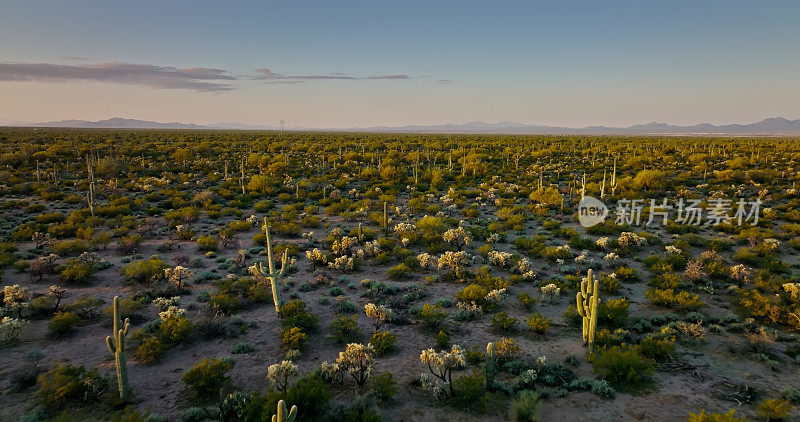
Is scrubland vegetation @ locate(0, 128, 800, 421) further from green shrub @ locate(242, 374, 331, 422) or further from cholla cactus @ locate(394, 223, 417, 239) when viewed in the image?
cholla cactus @ locate(394, 223, 417, 239)

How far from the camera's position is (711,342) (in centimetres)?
975

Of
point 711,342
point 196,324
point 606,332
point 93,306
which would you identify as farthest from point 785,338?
point 93,306

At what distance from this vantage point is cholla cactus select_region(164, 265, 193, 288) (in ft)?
42.7

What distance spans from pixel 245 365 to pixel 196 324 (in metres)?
2.33

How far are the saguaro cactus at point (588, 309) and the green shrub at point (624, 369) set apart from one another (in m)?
0.73

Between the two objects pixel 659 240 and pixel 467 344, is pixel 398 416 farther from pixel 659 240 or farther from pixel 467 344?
pixel 659 240

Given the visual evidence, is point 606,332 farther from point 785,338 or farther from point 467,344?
point 785,338

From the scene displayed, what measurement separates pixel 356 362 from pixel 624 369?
5.58 m

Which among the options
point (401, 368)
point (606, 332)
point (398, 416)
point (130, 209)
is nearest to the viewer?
point (398, 416)

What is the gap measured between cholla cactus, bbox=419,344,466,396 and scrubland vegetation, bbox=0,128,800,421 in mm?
43

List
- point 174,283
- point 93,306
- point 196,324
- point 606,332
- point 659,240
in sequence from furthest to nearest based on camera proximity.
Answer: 1. point 659,240
2. point 174,283
3. point 93,306
4. point 196,324
5. point 606,332

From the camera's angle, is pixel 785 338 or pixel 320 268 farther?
pixel 320 268

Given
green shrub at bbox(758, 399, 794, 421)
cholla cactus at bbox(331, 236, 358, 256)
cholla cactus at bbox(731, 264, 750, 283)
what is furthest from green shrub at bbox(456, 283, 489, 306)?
cholla cactus at bbox(731, 264, 750, 283)

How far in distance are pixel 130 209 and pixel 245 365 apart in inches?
788
